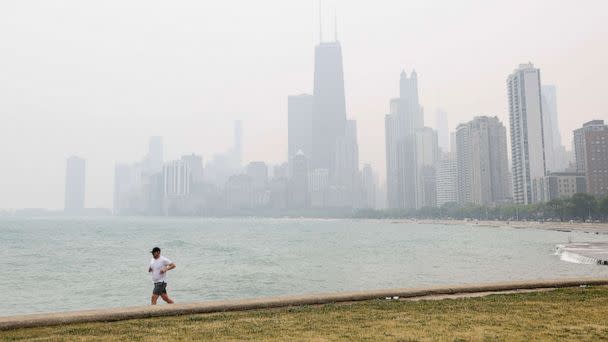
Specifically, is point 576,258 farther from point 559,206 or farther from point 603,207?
point 559,206

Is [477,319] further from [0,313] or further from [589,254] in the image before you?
[589,254]

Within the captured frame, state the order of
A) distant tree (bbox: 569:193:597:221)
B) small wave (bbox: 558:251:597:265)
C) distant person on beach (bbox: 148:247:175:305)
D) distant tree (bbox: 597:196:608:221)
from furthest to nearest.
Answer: distant tree (bbox: 569:193:597:221) → distant tree (bbox: 597:196:608:221) → small wave (bbox: 558:251:597:265) → distant person on beach (bbox: 148:247:175:305)

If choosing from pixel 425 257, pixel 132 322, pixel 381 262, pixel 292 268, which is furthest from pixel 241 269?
pixel 132 322

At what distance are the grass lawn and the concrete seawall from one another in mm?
533

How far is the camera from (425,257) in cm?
7100

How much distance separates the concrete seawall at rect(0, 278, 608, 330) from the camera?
45.5 ft

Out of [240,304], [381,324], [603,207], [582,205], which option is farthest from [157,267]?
[582,205]

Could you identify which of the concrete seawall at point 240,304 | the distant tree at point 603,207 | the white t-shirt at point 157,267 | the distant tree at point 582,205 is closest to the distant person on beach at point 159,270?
the white t-shirt at point 157,267

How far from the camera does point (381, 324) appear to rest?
513 inches

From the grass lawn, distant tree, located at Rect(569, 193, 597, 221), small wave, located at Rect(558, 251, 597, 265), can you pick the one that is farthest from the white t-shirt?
distant tree, located at Rect(569, 193, 597, 221)

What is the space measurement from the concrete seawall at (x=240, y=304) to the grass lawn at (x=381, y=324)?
53 centimetres

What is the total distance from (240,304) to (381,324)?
490 cm

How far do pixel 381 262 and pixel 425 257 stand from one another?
10103mm

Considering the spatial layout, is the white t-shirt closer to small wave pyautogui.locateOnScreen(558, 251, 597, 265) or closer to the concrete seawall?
the concrete seawall
